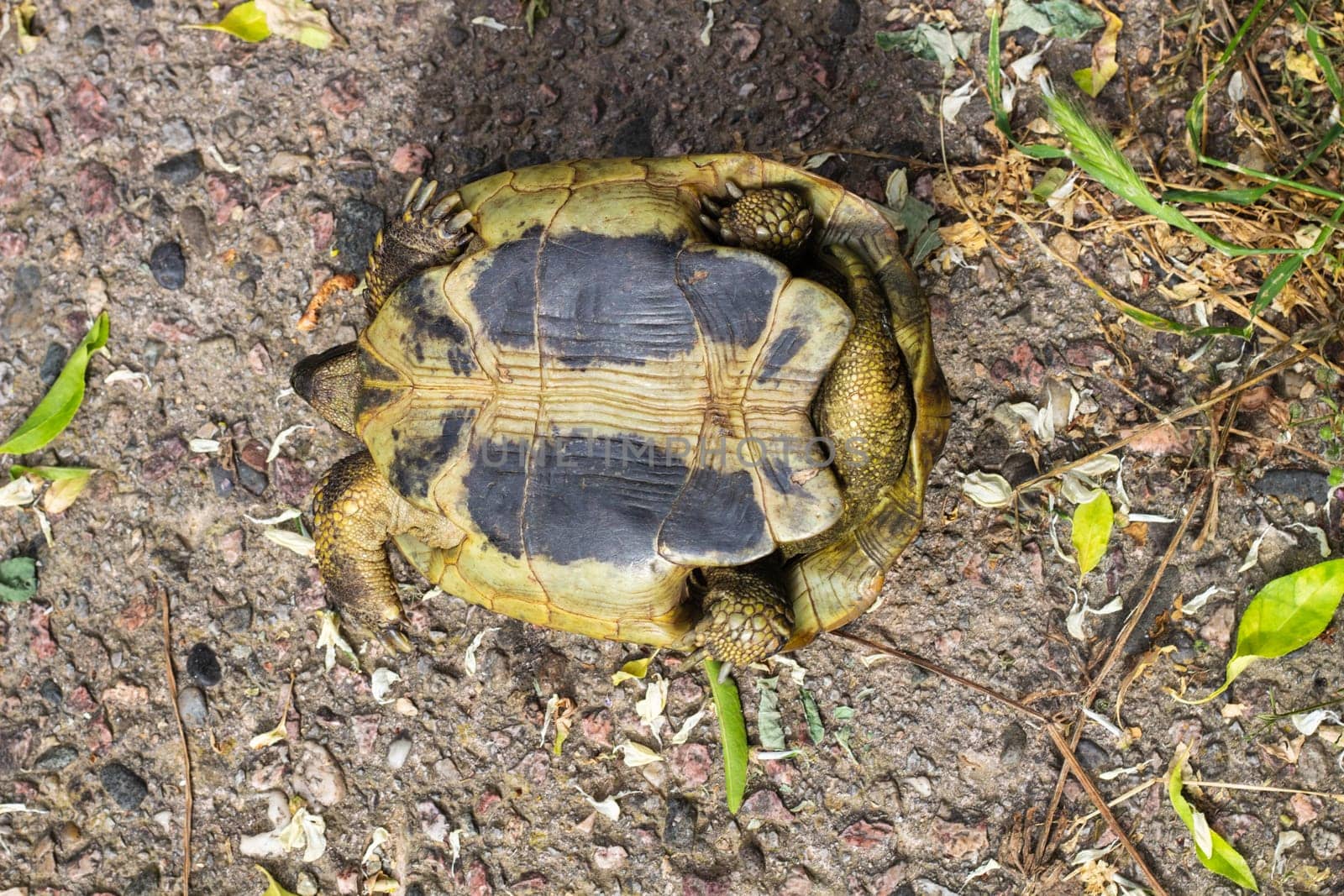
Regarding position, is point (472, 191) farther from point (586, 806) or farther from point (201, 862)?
point (201, 862)

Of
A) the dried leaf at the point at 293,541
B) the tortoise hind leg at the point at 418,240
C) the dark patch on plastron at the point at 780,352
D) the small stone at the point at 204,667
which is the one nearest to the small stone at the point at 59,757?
the small stone at the point at 204,667

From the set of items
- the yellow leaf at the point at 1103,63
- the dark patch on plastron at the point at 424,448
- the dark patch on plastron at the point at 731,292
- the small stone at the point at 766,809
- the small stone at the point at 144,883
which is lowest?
the small stone at the point at 144,883

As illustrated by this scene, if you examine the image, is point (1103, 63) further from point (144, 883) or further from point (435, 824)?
point (144, 883)

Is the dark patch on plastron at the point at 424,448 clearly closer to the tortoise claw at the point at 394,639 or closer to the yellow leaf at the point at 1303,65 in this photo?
the tortoise claw at the point at 394,639

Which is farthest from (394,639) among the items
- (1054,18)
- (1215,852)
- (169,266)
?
(1054,18)

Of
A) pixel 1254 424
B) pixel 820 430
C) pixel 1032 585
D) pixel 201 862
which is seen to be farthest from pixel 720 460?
pixel 201 862

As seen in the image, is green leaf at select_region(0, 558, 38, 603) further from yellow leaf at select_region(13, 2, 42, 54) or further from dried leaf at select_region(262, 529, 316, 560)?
yellow leaf at select_region(13, 2, 42, 54)

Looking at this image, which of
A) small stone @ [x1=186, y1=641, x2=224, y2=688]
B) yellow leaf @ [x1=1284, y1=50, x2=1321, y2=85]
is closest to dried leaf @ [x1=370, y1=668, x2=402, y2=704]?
small stone @ [x1=186, y1=641, x2=224, y2=688]
